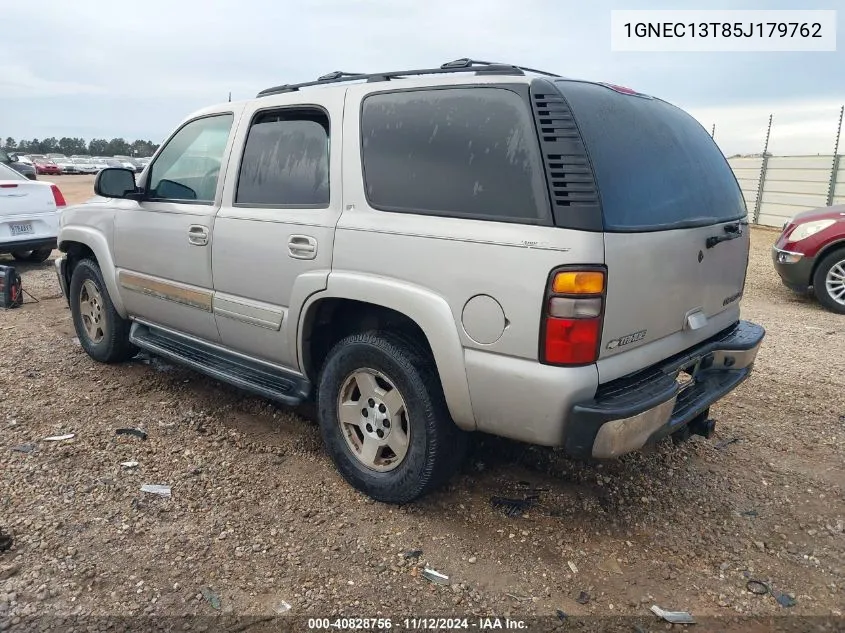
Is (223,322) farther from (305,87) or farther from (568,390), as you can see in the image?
(568,390)

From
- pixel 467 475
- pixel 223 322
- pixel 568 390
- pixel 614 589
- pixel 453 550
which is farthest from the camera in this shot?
pixel 223 322

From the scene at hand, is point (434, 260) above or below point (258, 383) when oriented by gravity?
above

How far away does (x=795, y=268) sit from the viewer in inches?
301

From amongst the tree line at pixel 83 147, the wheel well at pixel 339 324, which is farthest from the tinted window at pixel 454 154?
the tree line at pixel 83 147

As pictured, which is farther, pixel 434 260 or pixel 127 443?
pixel 127 443

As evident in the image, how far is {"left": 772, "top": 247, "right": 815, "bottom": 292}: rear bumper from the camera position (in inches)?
298

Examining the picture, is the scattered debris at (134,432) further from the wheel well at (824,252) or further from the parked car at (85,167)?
the parked car at (85,167)

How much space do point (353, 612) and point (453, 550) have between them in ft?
1.81

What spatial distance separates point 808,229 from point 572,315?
6.60 m

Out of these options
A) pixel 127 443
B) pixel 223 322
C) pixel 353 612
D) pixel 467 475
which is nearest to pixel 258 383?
pixel 223 322

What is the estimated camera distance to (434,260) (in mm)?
2684

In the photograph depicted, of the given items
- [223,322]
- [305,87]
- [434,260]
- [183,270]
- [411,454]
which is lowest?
[411,454]

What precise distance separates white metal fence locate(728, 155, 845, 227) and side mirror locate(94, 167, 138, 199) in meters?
14.2

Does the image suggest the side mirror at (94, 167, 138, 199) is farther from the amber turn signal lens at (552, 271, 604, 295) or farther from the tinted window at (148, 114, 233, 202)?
the amber turn signal lens at (552, 271, 604, 295)
